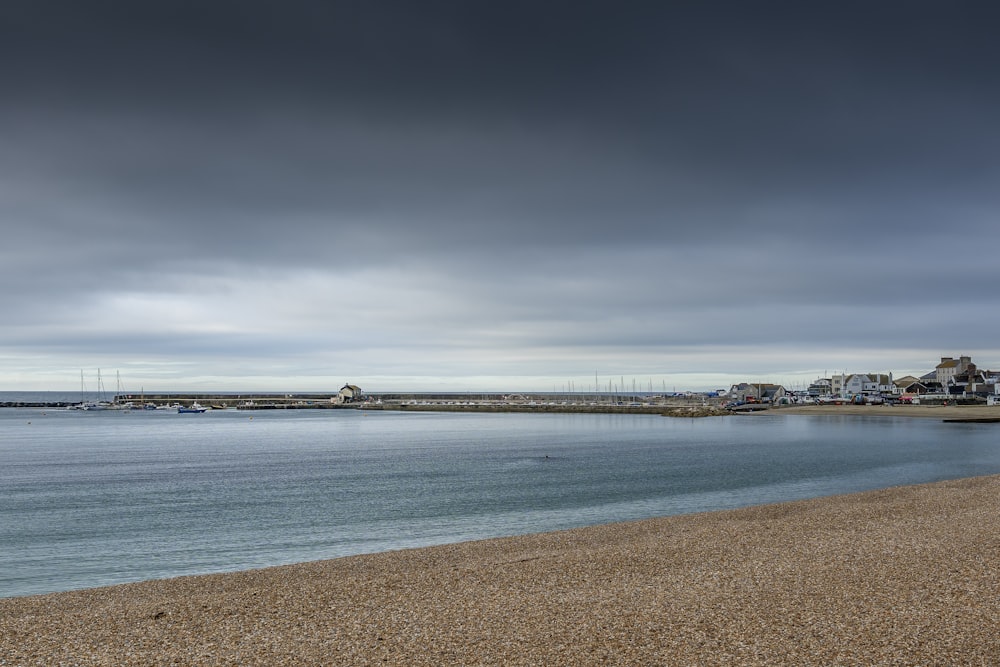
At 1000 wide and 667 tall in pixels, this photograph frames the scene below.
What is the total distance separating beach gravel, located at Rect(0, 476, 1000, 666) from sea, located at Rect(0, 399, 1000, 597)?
604 cm

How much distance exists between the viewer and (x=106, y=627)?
453 inches

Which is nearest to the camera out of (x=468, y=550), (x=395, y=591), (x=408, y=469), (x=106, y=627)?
(x=106, y=627)

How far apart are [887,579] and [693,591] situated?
3889 millimetres

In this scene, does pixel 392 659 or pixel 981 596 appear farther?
pixel 981 596

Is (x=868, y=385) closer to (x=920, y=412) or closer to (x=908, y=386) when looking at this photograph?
(x=908, y=386)

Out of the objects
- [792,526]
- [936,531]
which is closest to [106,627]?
[792,526]

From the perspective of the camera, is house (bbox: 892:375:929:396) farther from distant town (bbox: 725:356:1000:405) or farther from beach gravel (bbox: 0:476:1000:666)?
beach gravel (bbox: 0:476:1000:666)

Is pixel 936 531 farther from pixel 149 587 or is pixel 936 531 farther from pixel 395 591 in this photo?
pixel 149 587

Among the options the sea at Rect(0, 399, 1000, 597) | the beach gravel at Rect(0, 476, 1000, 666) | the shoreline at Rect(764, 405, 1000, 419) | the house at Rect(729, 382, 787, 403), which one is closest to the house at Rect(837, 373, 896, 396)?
the house at Rect(729, 382, 787, 403)

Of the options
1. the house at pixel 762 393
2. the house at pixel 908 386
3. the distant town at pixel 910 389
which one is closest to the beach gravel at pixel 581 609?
the distant town at pixel 910 389

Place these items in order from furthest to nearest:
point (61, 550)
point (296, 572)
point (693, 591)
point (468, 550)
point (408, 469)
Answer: point (408, 469), point (61, 550), point (468, 550), point (296, 572), point (693, 591)

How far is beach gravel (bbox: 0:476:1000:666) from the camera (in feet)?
31.7

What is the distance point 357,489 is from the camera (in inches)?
1497

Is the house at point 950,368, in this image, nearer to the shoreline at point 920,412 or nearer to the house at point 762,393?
the shoreline at point 920,412
